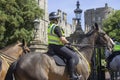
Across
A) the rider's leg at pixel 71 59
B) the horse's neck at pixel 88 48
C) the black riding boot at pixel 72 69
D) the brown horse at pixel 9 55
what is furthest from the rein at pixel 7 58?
the horse's neck at pixel 88 48

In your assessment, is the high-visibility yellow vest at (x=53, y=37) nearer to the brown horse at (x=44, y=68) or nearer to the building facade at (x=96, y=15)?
the brown horse at (x=44, y=68)

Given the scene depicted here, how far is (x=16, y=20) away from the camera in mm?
37750

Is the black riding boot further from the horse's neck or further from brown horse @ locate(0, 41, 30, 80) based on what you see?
brown horse @ locate(0, 41, 30, 80)

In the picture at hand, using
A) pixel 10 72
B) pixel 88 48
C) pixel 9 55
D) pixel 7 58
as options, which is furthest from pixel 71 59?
pixel 9 55

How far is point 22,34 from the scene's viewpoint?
3722cm

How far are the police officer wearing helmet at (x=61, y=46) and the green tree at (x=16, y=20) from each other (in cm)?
2309

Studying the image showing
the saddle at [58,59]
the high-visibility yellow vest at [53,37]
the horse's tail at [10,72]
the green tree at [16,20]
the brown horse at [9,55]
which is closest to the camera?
the horse's tail at [10,72]

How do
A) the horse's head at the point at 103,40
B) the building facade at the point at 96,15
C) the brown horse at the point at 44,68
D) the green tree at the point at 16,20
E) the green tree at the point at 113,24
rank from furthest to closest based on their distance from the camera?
the building facade at the point at 96,15 → the green tree at the point at 113,24 → the green tree at the point at 16,20 → the horse's head at the point at 103,40 → the brown horse at the point at 44,68

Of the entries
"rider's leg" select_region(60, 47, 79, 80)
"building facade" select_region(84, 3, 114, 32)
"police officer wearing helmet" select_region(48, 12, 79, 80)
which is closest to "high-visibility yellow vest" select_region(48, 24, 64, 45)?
"police officer wearing helmet" select_region(48, 12, 79, 80)

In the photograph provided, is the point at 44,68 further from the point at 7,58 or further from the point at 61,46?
the point at 7,58

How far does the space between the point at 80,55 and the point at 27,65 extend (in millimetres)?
2202

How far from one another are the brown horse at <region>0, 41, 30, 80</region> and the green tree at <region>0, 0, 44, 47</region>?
21.1 meters

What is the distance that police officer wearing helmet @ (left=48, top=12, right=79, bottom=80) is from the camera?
12797mm

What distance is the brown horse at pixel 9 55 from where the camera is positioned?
12.6 metres
